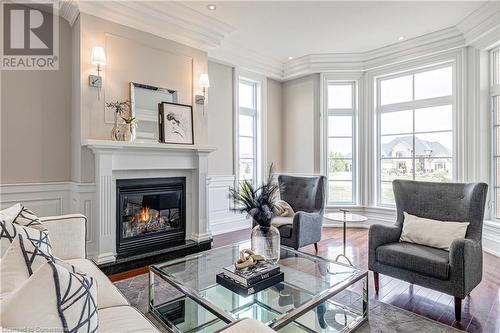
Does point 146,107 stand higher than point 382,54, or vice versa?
point 382,54

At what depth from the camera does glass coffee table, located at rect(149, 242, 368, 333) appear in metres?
1.74

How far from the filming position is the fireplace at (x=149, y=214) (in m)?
3.21

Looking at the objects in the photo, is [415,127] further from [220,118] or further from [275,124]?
[220,118]

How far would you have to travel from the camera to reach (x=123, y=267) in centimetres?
302

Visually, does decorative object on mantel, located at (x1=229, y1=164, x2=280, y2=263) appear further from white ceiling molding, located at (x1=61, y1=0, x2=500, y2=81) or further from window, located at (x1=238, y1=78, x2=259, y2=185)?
window, located at (x1=238, y1=78, x2=259, y2=185)

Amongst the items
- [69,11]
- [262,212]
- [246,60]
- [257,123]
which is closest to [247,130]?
[257,123]

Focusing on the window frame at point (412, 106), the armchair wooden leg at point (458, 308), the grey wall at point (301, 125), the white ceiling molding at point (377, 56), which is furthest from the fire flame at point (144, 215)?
the window frame at point (412, 106)

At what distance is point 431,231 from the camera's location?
2.43 metres

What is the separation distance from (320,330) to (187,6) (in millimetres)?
3571

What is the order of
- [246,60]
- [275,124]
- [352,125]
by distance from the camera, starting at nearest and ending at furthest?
[246,60] → [352,125] → [275,124]

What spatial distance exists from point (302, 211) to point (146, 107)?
235cm

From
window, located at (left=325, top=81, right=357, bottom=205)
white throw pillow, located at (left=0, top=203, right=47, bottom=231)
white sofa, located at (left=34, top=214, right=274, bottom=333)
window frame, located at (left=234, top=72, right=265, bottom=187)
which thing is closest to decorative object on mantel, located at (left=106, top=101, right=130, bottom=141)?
white sofa, located at (left=34, top=214, right=274, bottom=333)

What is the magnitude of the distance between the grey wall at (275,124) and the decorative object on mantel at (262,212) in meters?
3.38

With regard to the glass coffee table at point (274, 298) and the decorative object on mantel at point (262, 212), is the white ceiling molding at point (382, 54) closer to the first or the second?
the decorative object on mantel at point (262, 212)
